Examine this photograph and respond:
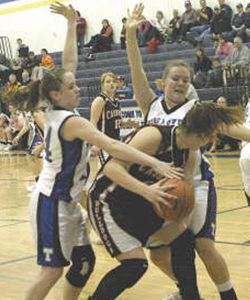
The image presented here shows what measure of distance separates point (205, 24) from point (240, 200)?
33.4 ft

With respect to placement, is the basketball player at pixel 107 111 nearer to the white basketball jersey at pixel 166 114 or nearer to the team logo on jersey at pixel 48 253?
the white basketball jersey at pixel 166 114

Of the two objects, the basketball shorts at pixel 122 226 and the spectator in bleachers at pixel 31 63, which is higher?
the basketball shorts at pixel 122 226

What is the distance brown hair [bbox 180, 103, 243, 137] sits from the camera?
329 cm

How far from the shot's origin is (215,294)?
424 cm

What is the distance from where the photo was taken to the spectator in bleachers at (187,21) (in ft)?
57.3

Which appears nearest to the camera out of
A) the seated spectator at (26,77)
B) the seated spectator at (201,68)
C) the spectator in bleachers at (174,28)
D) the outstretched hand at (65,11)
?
the outstretched hand at (65,11)

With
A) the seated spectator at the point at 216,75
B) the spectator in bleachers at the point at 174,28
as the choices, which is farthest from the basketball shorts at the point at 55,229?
the spectator in bleachers at the point at 174,28

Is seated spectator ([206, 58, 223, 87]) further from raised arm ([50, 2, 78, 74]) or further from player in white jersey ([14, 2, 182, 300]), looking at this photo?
player in white jersey ([14, 2, 182, 300])

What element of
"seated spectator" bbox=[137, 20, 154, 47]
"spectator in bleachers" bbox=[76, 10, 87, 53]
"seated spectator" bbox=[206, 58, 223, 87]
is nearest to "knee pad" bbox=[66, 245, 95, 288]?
"seated spectator" bbox=[206, 58, 223, 87]

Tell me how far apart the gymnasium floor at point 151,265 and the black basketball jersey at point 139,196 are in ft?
3.44

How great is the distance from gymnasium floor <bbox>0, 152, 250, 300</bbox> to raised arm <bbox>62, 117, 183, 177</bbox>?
1.37 metres

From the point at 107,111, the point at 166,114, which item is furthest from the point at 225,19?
the point at 166,114

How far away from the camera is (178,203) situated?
3.19 metres

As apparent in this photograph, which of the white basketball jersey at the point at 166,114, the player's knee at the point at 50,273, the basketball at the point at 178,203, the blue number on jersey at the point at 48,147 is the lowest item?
the player's knee at the point at 50,273
